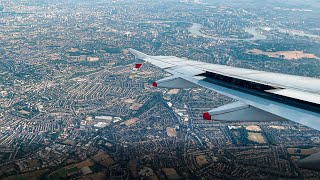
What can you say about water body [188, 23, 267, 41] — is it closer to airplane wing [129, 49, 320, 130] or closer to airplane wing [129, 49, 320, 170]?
airplane wing [129, 49, 320, 130]

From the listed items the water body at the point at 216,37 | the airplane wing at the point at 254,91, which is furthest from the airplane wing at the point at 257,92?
the water body at the point at 216,37

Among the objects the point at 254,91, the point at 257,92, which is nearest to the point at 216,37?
the point at 254,91

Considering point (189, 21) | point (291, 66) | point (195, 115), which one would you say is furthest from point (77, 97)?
point (189, 21)

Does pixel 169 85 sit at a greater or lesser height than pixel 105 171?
greater

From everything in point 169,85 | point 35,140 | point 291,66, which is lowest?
point 35,140

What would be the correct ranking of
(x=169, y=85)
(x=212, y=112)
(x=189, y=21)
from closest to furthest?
(x=212, y=112) < (x=169, y=85) < (x=189, y=21)

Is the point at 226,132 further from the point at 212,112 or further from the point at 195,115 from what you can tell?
the point at 212,112

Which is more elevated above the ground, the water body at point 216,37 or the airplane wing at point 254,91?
the airplane wing at point 254,91

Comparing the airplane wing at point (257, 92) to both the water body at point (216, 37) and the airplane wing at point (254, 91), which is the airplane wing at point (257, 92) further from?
the water body at point (216, 37)
